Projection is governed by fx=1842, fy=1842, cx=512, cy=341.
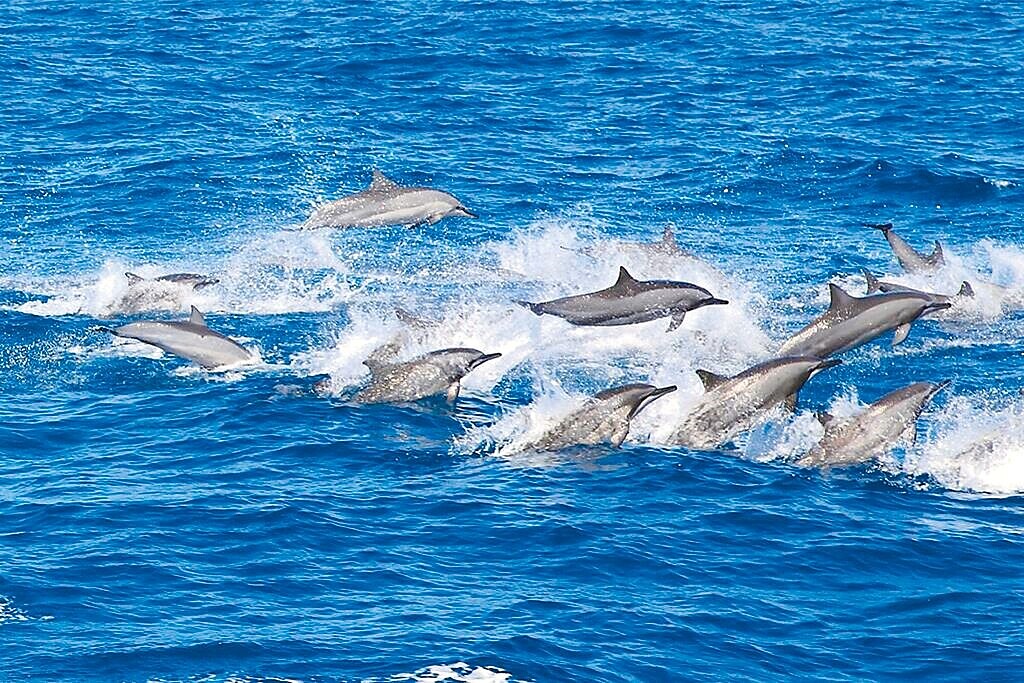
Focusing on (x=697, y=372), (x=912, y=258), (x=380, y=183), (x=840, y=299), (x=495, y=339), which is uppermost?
(x=380, y=183)

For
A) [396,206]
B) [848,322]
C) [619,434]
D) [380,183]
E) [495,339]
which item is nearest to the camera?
[619,434]

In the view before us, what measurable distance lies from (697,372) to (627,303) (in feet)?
5.06

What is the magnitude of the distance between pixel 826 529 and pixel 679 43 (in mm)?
28340

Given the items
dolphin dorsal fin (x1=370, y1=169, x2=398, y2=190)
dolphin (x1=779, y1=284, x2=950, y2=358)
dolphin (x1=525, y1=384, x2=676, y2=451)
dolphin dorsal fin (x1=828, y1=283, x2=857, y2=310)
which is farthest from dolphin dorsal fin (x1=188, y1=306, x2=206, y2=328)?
dolphin dorsal fin (x1=828, y1=283, x2=857, y2=310)

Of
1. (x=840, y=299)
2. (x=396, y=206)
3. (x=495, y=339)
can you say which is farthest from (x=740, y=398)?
(x=396, y=206)

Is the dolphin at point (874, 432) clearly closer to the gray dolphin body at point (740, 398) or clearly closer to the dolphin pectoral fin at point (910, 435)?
the dolphin pectoral fin at point (910, 435)

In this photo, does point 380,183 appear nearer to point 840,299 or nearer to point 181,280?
point 181,280

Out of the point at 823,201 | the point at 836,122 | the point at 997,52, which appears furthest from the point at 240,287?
the point at 997,52

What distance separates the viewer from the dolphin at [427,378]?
26000 mm

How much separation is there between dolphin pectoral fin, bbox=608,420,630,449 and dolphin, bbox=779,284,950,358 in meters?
2.45

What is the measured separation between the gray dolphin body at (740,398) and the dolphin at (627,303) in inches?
58.0

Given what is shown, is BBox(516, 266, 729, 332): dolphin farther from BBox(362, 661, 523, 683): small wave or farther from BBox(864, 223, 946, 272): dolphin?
BBox(362, 661, 523, 683): small wave

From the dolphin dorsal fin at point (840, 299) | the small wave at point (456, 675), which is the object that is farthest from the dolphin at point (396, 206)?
the small wave at point (456, 675)

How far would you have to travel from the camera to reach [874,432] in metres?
23.4
